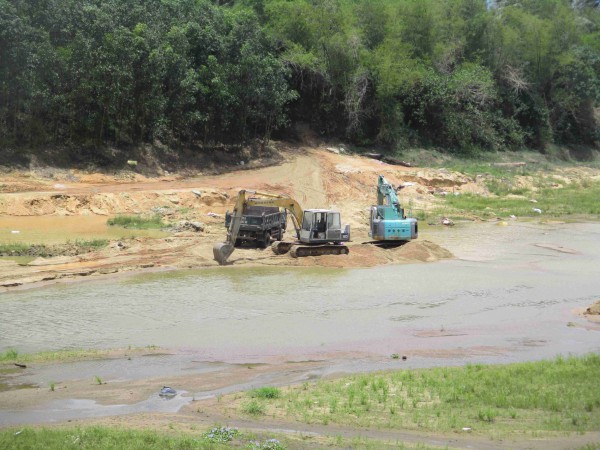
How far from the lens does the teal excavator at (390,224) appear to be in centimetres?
3472

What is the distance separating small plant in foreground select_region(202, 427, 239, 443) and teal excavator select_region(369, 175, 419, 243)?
2340cm

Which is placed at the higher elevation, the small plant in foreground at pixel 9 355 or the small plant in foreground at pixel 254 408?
the small plant in foreground at pixel 254 408

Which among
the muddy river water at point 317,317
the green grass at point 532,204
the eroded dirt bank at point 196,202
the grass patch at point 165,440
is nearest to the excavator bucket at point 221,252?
the eroded dirt bank at point 196,202

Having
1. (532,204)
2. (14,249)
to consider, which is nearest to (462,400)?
(14,249)

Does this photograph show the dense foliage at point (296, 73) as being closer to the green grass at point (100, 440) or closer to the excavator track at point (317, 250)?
the excavator track at point (317, 250)

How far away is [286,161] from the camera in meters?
55.4

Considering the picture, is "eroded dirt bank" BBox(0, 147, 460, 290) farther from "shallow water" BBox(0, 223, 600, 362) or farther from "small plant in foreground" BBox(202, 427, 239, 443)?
"small plant in foreground" BBox(202, 427, 239, 443)

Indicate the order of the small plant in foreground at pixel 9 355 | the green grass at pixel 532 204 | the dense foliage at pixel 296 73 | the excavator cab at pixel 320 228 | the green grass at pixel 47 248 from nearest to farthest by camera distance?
the small plant in foreground at pixel 9 355 → the green grass at pixel 47 248 → the excavator cab at pixel 320 228 → the dense foliage at pixel 296 73 → the green grass at pixel 532 204

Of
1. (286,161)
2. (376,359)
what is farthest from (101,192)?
(376,359)

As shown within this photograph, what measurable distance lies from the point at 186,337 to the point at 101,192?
23.6 m

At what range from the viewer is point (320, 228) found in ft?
107

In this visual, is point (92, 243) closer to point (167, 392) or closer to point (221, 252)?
point (221, 252)

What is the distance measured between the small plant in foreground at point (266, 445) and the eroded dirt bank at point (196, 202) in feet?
54.4

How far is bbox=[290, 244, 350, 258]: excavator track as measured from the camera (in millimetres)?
32531
